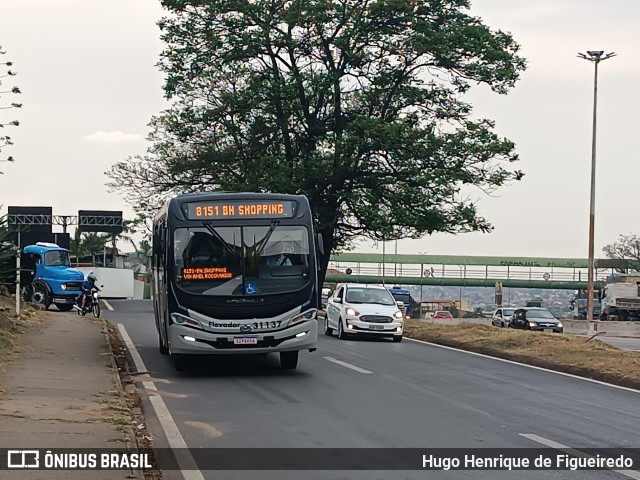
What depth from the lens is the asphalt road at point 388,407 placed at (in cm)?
1094

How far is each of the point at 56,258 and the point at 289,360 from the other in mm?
25026

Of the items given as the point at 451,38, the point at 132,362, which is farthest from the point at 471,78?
the point at 132,362

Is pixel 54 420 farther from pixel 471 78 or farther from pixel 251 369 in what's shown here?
pixel 471 78

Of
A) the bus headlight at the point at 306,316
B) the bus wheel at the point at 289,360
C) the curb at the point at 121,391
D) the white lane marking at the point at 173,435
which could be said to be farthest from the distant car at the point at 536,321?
the white lane marking at the point at 173,435

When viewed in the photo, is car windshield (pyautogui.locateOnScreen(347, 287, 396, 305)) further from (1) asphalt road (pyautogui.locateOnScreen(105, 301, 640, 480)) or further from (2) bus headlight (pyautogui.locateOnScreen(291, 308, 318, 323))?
(2) bus headlight (pyautogui.locateOnScreen(291, 308, 318, 323))

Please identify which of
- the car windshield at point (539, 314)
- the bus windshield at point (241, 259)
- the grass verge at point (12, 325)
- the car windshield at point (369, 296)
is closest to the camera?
the bus windshield at point (241, 259)

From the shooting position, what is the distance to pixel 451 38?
4253cm

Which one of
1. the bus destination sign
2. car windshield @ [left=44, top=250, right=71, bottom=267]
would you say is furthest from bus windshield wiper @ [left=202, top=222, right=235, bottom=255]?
car windshield @ [left=44, top=250, right=71, bottom=267]

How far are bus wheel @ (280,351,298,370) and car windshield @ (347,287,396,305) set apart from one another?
32.5 feet

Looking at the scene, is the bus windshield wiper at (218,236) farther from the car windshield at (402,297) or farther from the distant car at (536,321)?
the car windshield at (402,297)

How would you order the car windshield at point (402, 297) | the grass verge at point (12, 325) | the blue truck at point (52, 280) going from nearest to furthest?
the grass verge at point (12, 325)
the blue truck at point (52, 280)
the car windshield at point (402, 297)

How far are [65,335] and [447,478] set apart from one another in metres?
17.2

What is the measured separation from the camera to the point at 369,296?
28938 millimetres

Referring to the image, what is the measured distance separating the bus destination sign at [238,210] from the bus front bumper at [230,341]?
1.94 m
